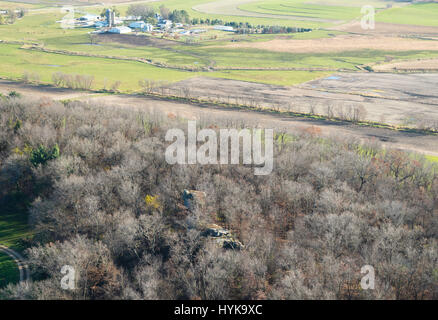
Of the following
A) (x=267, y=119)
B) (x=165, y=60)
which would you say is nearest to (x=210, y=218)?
(x=267, y=119)

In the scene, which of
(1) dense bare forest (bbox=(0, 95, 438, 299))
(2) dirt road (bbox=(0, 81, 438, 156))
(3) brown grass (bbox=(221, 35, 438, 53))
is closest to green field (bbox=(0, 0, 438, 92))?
(3) brown grass (bbox=(221, 35, 438, 53))

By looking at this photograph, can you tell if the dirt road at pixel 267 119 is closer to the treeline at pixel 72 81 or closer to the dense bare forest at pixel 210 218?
the treeline at pixel 72 81

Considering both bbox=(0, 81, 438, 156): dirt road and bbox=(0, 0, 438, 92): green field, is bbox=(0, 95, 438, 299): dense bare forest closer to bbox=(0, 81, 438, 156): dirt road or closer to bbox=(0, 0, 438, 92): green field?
bbox=(0, 81, 438, 156): dirt road

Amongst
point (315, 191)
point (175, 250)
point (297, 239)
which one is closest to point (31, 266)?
point (175, 250)

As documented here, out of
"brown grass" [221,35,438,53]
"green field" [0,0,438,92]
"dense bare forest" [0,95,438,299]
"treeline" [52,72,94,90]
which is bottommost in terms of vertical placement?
"dense bare forest" [0,95,438,299]

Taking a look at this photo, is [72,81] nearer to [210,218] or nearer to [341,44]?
[210,218]
